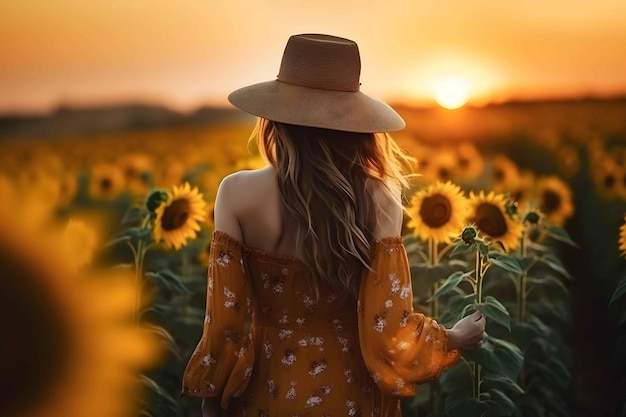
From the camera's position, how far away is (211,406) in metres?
1.91

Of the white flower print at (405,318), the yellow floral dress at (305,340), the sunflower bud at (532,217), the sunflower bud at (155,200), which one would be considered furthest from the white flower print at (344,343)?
the sunflower bud at (532,217)

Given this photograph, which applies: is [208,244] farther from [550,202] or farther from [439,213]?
[550,202]

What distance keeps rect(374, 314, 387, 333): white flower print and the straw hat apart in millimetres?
305

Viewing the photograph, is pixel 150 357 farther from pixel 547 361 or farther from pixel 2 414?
pixel 547 361

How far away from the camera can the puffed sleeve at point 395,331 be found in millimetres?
1819

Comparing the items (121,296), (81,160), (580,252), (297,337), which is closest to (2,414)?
(121,296)

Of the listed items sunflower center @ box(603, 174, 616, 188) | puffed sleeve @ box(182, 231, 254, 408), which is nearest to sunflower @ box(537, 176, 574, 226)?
sunflower center @ box(603, 174, 616, 188)

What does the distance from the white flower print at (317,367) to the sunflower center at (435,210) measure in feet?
2.98

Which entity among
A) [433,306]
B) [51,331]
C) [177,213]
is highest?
[177,213]

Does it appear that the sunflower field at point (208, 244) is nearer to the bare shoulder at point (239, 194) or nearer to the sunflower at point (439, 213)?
the sunflower at point (439, 213)

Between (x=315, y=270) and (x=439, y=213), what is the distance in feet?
3.19

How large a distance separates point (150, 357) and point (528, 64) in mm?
1279

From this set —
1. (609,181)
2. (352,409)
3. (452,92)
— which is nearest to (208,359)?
(352,409)

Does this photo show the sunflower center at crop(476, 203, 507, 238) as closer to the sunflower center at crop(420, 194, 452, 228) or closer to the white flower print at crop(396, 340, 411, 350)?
the sunflower center at crop(420, 194, 452, 228)
